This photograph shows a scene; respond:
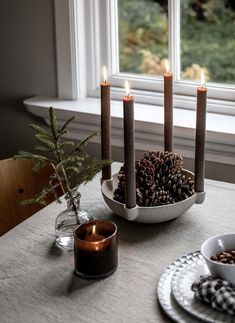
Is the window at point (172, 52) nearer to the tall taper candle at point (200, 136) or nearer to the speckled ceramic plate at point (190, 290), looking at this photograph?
the tall taper candle at point (200, 136)

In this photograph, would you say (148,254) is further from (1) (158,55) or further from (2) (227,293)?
(1) (158,55)

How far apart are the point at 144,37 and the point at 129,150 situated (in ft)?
5.53

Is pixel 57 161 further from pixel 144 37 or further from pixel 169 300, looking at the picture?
pixel 144 37

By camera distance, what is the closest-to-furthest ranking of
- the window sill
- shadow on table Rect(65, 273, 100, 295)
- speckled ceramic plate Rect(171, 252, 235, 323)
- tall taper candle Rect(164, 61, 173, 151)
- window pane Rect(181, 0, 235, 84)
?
speckled ceramic plate Rect(171, 252, 235, 323) < shadow on table Rect(65, 273, 100, 295) < tall taper candle Rect(164, 61, 173, 151) < the window sill < window pane Rect(181, 0, 235, 84)

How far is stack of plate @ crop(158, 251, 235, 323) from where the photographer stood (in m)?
1.02

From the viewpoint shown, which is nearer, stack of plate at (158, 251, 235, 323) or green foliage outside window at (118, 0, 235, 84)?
→ stack of plate at (158, 251, 235, 323)

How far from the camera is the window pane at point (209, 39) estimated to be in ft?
6.99

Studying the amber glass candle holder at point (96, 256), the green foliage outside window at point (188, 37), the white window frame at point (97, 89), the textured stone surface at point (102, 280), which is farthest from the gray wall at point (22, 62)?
the amber glass candle holder at point (96, 256)

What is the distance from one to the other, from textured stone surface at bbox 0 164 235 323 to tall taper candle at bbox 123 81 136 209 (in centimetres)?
11

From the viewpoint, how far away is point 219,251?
3.71ft

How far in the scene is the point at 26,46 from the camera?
1.96m

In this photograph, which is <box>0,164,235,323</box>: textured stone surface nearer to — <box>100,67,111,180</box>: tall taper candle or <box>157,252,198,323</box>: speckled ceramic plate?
<box>157,252,198,323</box>: speckled ceramic plate

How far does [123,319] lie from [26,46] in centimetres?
115

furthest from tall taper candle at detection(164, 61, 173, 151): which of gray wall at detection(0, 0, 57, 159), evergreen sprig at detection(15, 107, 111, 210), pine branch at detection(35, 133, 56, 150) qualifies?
gray wall at detection(0, 0, 57, 159)
